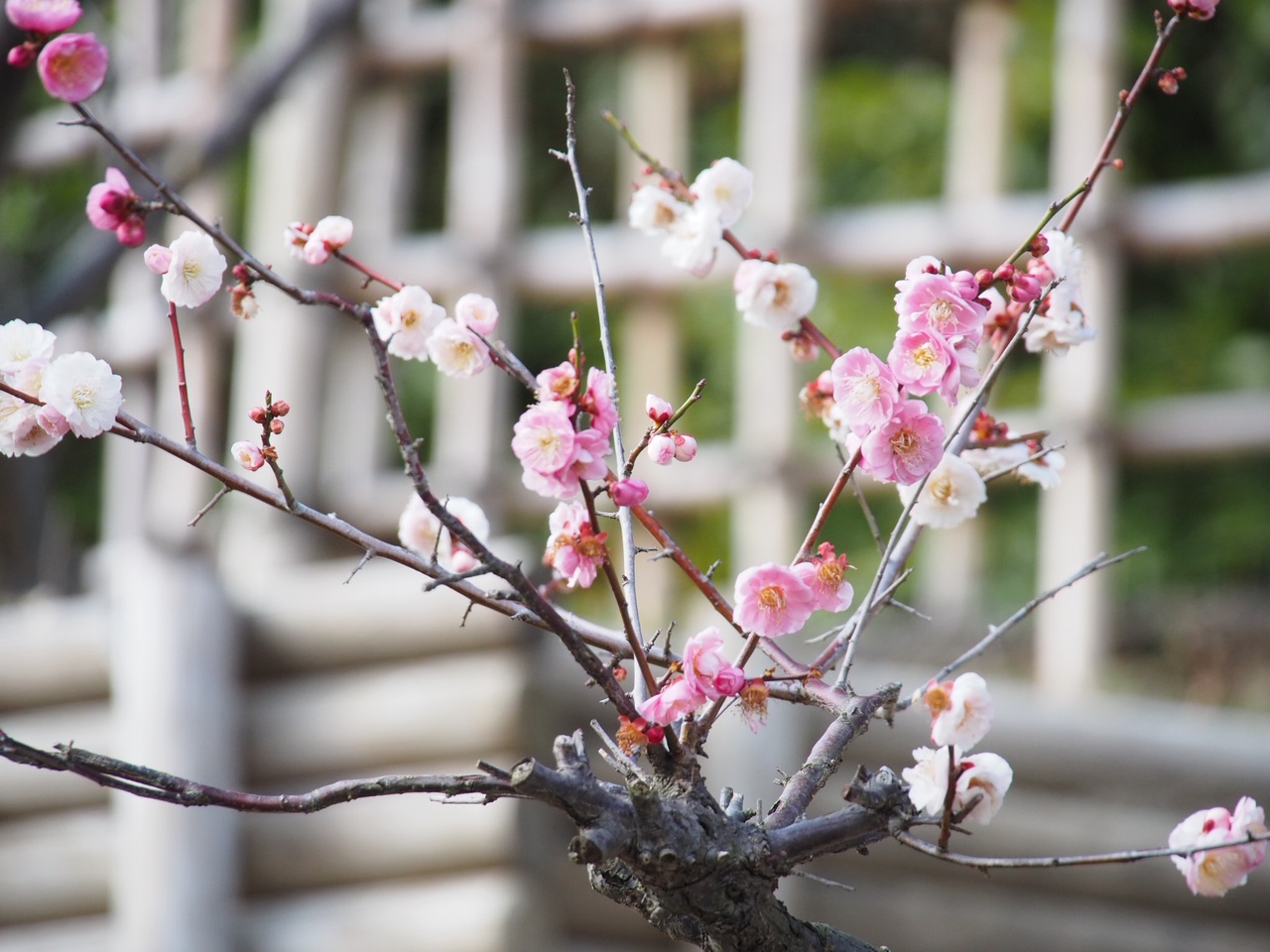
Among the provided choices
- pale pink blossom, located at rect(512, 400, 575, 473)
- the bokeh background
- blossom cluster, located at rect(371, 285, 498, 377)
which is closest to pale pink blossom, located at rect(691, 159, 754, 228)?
blossom cluster, located at rect(371, 285, 498, 377)

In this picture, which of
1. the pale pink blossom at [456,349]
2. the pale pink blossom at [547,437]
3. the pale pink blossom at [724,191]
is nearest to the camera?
the pale pink blossom at [547,437]

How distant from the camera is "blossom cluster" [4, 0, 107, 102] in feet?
2.46

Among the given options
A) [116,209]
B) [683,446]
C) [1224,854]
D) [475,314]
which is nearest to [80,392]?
[116,209]

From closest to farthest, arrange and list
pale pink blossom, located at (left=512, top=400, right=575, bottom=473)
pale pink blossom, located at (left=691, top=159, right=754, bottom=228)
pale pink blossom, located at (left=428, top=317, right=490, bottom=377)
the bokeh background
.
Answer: pale pink blossom, located at (left=512, top=400, right=575, bottom=473) → pale pink blossom, located at (left=428, top=317, right=490, bottom=377) → pale pink blossom, located at (left=691, top=159, right=754, bottom=228) → the bokeh background

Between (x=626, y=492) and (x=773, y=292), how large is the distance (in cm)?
28

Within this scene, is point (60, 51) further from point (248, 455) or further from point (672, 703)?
point (672, 703)

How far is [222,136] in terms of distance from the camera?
3.09 metres

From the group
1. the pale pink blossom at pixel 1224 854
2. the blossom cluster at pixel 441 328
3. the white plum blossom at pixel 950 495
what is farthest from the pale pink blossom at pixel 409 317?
the pale pink blossom at pixel 1224 854

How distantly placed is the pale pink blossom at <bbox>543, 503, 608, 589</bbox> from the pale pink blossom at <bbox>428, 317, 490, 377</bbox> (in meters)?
0.11

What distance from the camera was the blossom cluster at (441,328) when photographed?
84cm

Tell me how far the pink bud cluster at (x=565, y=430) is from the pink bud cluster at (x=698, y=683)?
5.1 inches

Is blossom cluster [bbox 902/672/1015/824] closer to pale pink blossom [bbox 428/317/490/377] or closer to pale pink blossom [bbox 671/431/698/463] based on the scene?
pale pink blossom [bbox 671/431/698/463]

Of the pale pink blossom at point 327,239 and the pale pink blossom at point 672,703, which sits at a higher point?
the pale pink blossom at point 327,239

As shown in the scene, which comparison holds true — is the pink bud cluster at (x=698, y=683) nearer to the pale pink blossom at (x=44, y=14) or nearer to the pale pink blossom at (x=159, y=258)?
the pale pink blossom at (x=159, y=258)
